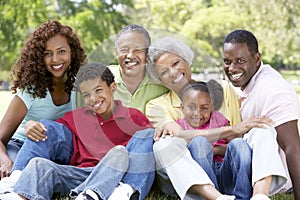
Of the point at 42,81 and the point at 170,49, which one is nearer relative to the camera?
the point at 170,49

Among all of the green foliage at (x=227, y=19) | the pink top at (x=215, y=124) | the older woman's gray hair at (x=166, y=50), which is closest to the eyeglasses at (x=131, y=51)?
the older woman's gray hair at (x=166, y=50)

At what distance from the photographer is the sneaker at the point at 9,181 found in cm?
247

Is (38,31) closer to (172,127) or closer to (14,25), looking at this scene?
(172,127)

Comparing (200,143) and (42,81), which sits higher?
(42,81)

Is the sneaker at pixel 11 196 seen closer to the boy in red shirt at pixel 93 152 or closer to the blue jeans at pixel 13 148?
the boy in red shirt at pixel 93 152

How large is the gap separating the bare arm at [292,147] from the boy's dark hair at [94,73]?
95 centimetres

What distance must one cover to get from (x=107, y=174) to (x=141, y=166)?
0.18m

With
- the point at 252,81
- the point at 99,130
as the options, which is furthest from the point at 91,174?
the point at 252,81

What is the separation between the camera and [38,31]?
300 cm

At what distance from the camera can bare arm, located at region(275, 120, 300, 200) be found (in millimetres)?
2578

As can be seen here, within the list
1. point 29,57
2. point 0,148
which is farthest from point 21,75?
point 0,148

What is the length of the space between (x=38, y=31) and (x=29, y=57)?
170 mm

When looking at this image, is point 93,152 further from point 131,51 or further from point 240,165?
point 240,165

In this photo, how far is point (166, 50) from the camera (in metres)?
2.80
